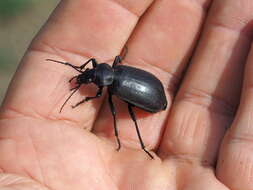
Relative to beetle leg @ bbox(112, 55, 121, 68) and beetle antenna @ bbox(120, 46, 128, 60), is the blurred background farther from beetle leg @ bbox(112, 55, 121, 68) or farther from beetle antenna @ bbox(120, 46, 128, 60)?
beetle leg @ bbox(112, 55, 121, 68)

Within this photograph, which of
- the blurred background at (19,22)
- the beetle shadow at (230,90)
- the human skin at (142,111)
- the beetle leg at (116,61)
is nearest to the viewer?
the human skin at (142,111)

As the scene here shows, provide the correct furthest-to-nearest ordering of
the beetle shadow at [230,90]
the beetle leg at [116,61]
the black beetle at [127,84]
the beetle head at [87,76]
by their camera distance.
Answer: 1. the beetle leg at [116,61]
2. the beetle head at [87,76]
3. the black beetle at [127,84]
4. the beetle shadow at [230,90]

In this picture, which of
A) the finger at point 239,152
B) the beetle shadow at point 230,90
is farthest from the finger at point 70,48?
the finger at point 239,152

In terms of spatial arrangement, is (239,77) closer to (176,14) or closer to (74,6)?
(176,14)

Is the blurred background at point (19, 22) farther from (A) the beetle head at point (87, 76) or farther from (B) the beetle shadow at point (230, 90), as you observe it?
(B) the beetle shadow at point (230, 90)

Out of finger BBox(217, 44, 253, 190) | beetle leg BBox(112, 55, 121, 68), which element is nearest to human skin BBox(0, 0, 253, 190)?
finger BBox(217, 44, 253, 190)

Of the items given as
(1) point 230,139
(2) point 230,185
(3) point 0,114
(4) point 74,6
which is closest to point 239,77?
(1) point 230,139
